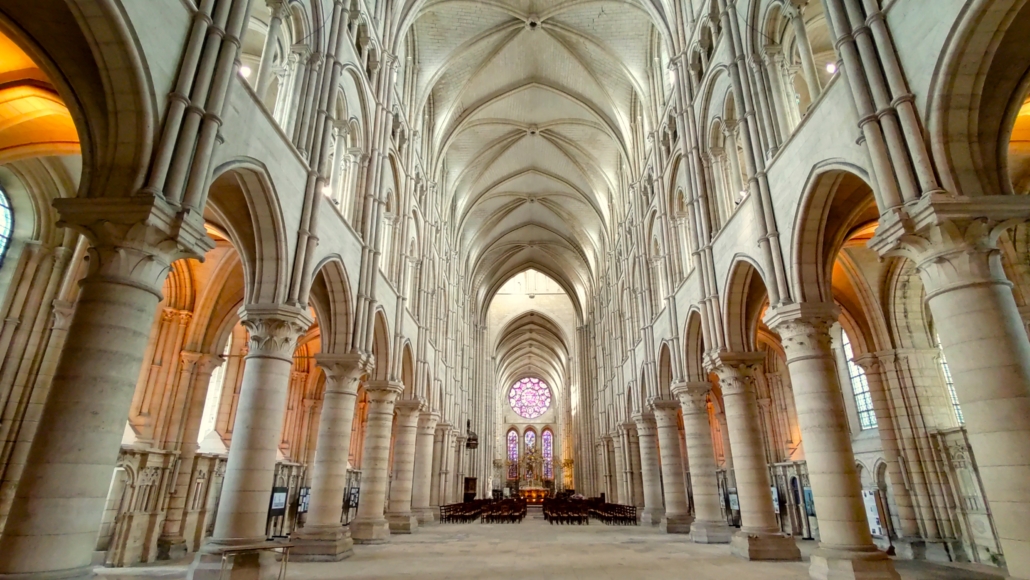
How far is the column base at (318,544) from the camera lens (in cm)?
1211

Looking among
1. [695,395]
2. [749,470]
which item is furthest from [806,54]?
[695,395]

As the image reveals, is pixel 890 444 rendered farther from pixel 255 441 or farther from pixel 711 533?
pixel 255 441

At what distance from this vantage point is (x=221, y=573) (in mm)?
8000

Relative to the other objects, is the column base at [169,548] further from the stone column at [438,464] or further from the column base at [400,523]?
the stone column at [438,464]

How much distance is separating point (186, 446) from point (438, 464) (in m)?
15.4

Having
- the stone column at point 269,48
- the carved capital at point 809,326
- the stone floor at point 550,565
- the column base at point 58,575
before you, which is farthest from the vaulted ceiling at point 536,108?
the column base at point 58,575

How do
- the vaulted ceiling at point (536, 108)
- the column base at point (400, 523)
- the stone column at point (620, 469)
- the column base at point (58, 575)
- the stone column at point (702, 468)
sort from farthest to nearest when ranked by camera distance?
the stone column at point (620, 469) < the vaulted ceiling at point (536, 108) < the column base at point (400, 523) < the stone column at point (702, 468) < the column base at point (58, 575)

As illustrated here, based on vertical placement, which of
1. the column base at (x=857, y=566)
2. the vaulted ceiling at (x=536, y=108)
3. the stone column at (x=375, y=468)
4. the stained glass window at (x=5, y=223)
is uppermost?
the vaulted ceiling at (x=536, y=108)

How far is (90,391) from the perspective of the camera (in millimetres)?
5879

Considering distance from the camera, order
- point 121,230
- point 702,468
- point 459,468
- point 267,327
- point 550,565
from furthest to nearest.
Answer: point 459,468, point 702,468, point 550,565, point 267,327, point 121,230

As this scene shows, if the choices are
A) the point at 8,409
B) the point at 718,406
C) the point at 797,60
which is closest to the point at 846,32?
the point at 797,60

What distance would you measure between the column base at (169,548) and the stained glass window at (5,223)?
8241mm

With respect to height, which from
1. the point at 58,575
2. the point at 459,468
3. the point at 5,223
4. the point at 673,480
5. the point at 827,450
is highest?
the point at 5,223

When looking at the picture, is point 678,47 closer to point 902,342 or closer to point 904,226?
point 902,342
